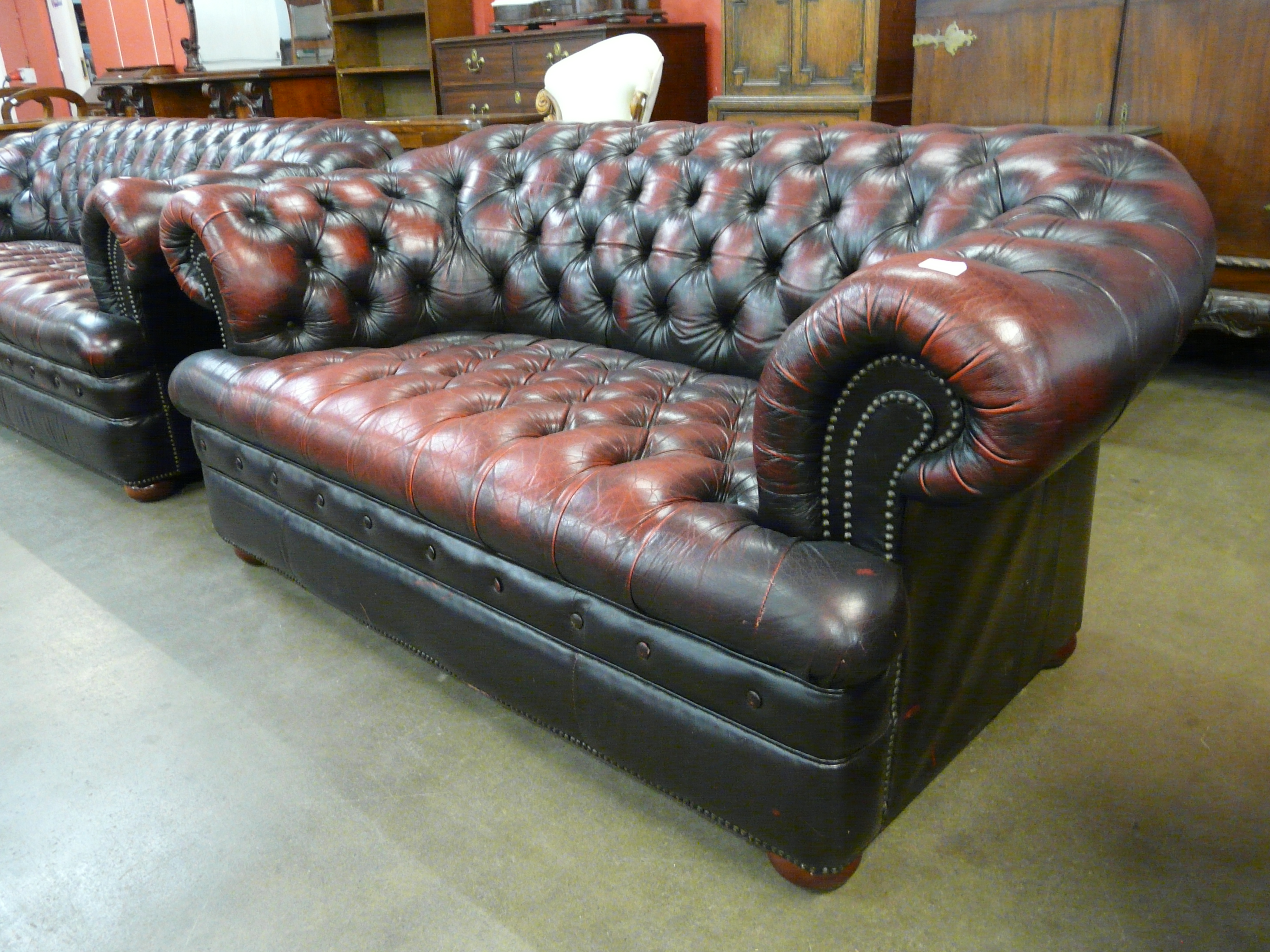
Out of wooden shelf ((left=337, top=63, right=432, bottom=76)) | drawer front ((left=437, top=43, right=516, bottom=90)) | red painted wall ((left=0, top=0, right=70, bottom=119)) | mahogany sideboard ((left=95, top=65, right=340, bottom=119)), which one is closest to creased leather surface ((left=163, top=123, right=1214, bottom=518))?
drawer front ((left=437, top=43, right=516, bottom=90))

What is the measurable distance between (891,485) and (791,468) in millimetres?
123

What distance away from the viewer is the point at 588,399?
175 cm

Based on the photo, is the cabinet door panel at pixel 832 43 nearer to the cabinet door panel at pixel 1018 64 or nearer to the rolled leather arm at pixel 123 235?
the cabinet door panel at pixel 1018 64

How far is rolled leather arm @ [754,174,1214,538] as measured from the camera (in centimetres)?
99

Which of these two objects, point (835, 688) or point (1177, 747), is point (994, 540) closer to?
point (835, 688)

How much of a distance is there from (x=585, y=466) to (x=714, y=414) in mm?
327

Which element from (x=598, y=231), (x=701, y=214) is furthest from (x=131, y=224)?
(x=701, y=214)

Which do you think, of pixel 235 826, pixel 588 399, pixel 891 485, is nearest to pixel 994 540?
pixel 891 485

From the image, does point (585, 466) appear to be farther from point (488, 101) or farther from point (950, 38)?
point (488, 101)

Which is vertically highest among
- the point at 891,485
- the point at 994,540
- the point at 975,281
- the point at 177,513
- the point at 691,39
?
the point at 691,39

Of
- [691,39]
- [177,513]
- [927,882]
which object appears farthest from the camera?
[691,39]

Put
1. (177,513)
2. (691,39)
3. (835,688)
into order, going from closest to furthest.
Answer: (835,688), (177,513), (691,39)

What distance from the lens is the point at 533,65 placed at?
475cm

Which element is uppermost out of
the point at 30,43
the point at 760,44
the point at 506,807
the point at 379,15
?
the point at 30,43
